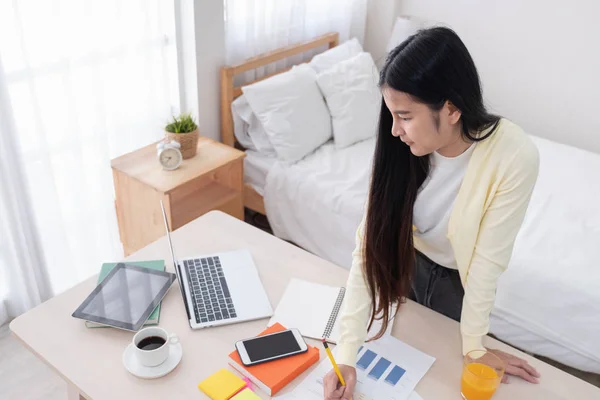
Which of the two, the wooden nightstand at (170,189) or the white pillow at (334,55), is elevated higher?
the white pillow at (334,55)

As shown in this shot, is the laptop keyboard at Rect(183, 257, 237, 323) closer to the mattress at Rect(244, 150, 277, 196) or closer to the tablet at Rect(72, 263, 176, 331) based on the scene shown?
the tablet at Rect(72, 263, 176, 331)

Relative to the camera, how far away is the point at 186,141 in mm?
2426

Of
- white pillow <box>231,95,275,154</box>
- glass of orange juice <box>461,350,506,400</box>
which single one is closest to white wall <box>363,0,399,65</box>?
white pillow <box>231,95,275,154</box>

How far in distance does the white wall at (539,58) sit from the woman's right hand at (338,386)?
8.15 feet

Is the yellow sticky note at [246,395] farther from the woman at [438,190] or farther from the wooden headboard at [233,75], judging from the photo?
the wooden headboard at [233,75]

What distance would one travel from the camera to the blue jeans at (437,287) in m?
1.58

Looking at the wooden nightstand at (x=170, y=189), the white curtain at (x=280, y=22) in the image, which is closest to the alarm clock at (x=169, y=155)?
the wooden nightstand at (x=170, y=189)

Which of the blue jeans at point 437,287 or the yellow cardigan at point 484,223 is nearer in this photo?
the yellow cardigan at point 484,223

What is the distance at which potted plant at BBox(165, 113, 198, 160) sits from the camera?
2402 millimetres

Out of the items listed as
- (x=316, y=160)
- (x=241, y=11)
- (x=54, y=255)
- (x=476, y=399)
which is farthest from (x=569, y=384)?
(x=241, y=11)

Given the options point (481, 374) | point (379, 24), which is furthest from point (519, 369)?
point (379, 24)

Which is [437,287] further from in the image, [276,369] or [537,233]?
[537,233]

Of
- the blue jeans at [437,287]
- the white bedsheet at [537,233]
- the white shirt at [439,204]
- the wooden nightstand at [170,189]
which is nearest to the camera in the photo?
the white shirt at [439,204]

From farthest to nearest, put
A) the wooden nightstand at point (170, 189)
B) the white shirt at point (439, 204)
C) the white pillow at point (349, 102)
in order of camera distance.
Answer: the white pillow at point (349, 102), the wooden nightstand at point (170, 189), the white shirt at point (439, 204)
